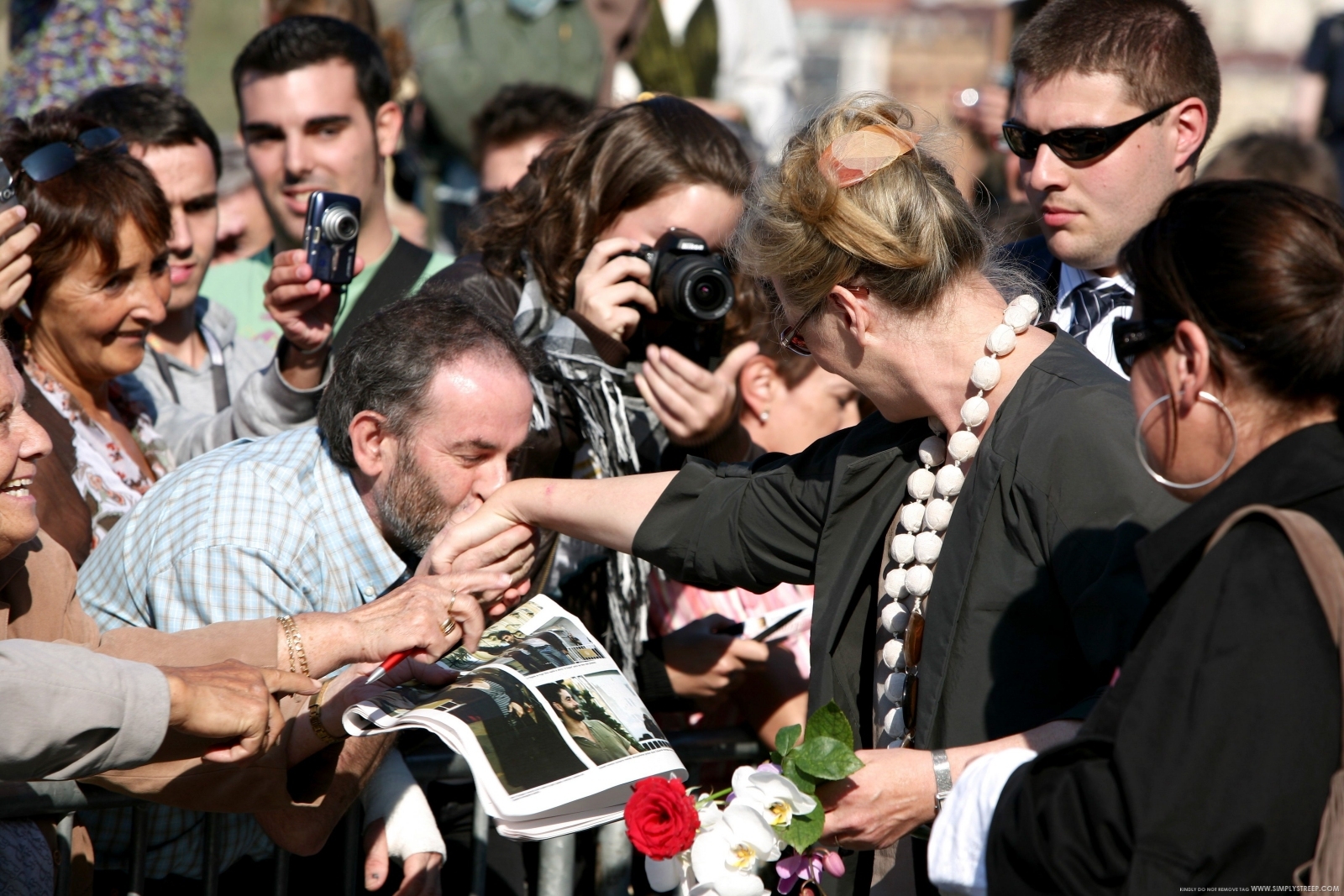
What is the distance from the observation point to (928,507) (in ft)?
A: 7.37

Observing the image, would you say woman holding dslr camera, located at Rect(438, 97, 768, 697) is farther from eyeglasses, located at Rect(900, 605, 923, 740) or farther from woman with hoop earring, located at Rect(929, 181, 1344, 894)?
woman with hoop earring, located at Rect(929, 181, 1344, 894)

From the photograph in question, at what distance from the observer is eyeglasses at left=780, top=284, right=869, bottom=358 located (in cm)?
219

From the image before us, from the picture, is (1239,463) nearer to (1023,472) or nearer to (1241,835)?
(1023,472)

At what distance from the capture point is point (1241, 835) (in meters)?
1.55

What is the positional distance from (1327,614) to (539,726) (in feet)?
3.82

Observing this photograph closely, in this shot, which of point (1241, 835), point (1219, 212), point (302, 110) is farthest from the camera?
point (302, 110)

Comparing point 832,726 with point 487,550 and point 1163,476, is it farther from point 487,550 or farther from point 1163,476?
point 487,550

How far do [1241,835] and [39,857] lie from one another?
1.97 m

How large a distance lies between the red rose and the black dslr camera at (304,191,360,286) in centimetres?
182

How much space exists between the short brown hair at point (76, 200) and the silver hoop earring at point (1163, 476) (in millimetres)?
2403

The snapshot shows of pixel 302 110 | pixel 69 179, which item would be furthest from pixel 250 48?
pixel 69 179

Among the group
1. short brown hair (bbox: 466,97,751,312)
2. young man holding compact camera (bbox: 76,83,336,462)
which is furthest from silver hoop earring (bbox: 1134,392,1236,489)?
young man holding compact camera (bbox: 76,83,336,462)

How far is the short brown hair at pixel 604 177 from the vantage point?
3.29 metres

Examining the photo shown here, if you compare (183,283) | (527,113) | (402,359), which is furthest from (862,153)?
(527,113)
